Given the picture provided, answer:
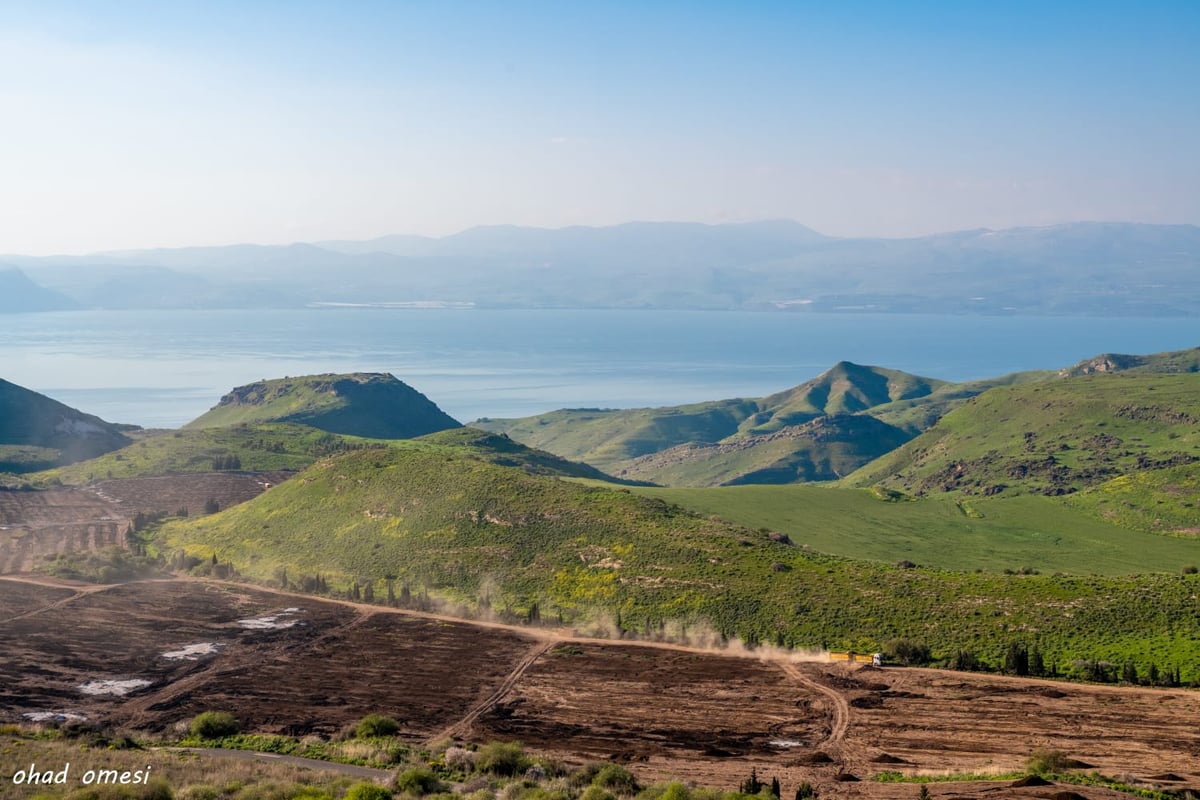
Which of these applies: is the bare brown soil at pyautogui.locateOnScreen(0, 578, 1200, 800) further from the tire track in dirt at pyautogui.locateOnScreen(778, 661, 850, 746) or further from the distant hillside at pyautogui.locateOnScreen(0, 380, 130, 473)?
the distant hillside at pyautogui.locateOnScreen(0, 380, 130, 473)

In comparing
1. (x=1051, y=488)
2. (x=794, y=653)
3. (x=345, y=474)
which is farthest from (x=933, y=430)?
(x=794, y=653)

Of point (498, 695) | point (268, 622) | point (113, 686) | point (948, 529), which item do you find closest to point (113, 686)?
point (113, 686)

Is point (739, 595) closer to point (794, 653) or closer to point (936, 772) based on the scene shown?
point (794, 653)

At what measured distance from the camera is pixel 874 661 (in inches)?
2280

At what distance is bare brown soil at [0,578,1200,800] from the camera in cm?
4288

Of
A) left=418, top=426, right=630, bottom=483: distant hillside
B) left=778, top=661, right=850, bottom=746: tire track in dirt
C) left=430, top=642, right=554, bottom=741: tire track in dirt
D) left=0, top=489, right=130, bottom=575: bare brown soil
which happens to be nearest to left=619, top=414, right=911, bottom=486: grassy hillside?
left=418, top=426, right=630, bottom=483: distant hillside

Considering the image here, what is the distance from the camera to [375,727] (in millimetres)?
46156

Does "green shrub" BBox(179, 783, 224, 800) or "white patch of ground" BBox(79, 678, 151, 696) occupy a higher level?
"green shrub" BBox(179, 783, 224, 800)

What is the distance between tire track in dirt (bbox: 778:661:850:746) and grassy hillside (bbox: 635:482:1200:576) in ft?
115

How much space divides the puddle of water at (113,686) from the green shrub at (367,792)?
2433 centimetres

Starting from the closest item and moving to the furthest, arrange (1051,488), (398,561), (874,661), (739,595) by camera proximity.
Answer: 1. (874,661)
2. (739,595)
3. (398,561)
4. (1051,488)

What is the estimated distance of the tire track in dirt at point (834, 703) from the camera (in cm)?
4638

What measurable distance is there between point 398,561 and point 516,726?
36.8 m

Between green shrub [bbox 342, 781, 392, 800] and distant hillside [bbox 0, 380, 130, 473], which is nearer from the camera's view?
green shrub [bbox 342, 781, 392, 800]
